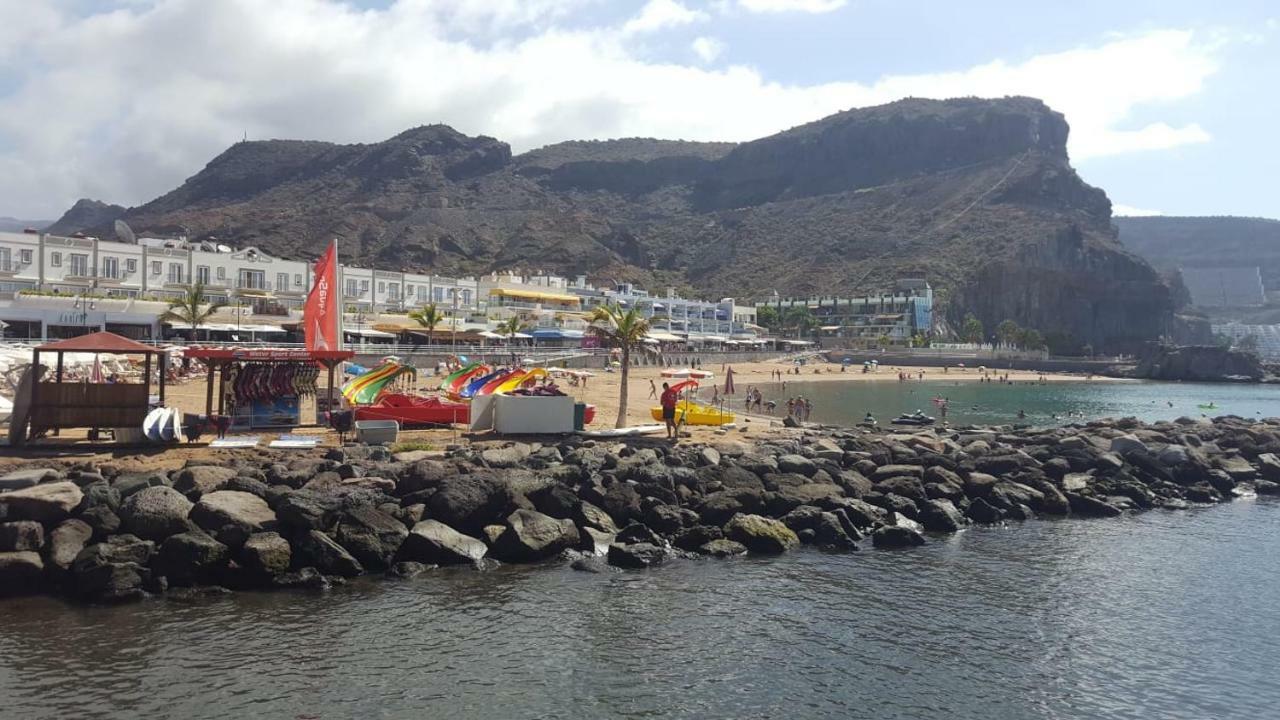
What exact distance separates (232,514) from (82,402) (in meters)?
7.45

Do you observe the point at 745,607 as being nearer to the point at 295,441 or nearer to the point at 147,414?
the point at 295,441

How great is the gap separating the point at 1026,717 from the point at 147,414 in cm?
1852

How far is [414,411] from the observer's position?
2462cm

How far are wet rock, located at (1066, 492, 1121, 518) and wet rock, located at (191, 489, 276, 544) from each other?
1951cm

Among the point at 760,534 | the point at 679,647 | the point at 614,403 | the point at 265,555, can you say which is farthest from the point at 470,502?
the point at 614,403

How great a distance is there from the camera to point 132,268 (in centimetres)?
6200

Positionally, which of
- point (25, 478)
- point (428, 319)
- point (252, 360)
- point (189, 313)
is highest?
point (428, 319)

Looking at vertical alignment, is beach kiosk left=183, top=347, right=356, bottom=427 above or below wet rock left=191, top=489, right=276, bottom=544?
above

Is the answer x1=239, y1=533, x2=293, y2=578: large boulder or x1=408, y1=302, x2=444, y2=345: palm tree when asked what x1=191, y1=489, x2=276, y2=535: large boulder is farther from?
x1=408, y1=302, x2=444, y2=345: palm tree

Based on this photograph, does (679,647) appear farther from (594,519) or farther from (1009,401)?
(1009,401)

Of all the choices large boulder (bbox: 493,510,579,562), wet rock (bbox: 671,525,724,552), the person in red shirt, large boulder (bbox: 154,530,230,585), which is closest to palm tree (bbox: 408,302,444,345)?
the person in red shirt

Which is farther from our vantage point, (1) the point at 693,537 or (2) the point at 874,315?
(2) the point at 874,315

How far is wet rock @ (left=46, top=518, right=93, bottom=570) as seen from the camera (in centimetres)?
1314

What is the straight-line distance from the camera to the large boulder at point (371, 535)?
47.9 ft
